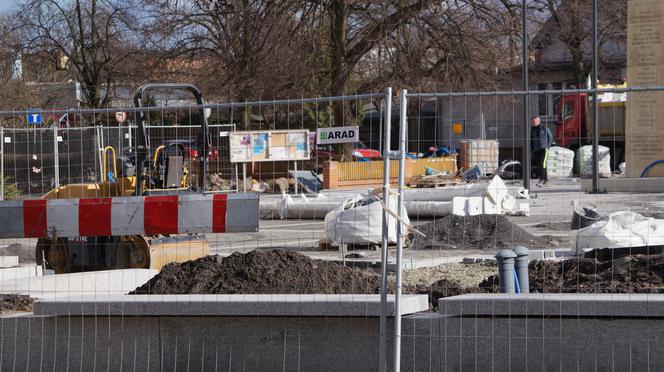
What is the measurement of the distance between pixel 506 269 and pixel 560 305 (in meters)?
0.82

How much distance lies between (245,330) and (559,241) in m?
8.46

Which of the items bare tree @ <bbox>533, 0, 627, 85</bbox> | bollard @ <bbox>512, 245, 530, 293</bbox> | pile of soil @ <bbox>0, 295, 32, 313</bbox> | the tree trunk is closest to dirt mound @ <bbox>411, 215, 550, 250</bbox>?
bollard @ <bbox>512, 245, 530, 293</bbox>

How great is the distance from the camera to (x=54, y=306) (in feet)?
23.5

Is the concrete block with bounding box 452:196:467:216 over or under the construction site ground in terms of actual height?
A: over

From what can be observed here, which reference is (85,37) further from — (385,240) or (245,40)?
(385,240)

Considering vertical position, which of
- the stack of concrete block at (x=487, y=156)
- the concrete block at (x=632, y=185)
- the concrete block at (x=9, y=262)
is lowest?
the concrete block at (x=9, y=262)

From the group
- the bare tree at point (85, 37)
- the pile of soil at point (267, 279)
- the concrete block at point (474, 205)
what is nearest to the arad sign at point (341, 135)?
the pile of soil at point (267, 279)

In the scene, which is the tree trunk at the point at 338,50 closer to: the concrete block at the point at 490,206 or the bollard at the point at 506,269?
the concrete block at the point at 490,206

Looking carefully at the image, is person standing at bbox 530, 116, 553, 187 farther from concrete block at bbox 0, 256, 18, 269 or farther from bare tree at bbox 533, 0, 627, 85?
concrete block at bbox 0, 256, 18, 269

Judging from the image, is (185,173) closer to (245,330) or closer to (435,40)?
(245,330)

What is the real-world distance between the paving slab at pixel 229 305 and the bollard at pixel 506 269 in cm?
62

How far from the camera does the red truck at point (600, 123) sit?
1268 inches

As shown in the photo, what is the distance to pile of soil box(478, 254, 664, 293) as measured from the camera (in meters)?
7.56

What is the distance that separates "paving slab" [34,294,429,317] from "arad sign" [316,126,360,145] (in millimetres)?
1110
